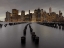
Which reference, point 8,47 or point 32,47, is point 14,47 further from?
point 32,47

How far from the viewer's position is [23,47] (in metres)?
10.8

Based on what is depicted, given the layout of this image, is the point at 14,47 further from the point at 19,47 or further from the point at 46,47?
the point at 46,47

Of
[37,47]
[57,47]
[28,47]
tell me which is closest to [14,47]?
[28,47]

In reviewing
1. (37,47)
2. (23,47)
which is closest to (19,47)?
(23,47)

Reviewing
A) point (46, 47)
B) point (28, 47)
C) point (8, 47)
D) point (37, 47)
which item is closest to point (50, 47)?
point (46, 47)

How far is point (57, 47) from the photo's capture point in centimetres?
1103

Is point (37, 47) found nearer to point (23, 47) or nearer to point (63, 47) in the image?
point (23, 47)

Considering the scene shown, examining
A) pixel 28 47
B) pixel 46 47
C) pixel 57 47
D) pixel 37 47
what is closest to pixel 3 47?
pixel 28 47

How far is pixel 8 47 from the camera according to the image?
1082cm

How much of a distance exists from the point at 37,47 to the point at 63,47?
2.75m

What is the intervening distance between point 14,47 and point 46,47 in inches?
130

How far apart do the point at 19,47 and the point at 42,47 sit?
238 centimetres

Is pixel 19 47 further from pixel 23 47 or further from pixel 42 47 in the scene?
pixel 42 47

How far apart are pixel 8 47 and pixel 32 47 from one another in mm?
2482
